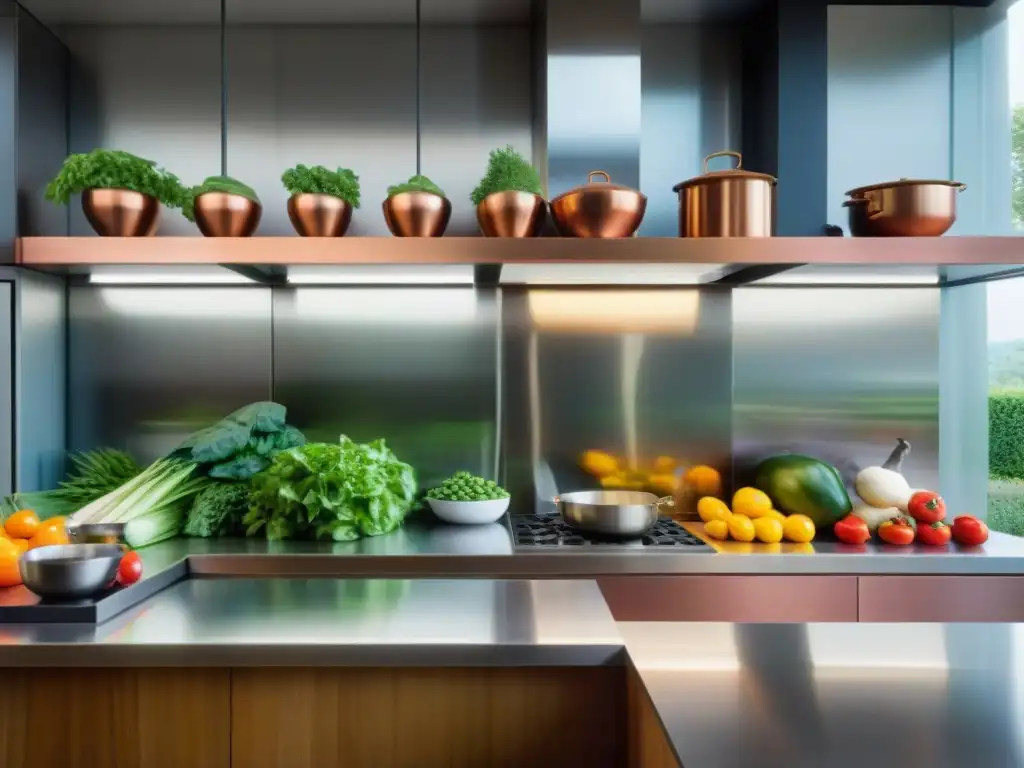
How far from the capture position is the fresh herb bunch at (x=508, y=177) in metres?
2.21

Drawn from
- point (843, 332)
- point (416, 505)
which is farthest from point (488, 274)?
point (843, 332)

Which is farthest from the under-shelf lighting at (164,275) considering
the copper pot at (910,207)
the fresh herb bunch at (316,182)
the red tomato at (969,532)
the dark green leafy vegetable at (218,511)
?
the red tomato at (969,532)

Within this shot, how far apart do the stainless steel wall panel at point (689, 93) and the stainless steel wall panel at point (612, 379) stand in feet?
1.26

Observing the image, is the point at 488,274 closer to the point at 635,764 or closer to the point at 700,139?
the point at 700,139

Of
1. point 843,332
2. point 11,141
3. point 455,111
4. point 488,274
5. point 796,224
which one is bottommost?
point 843,332

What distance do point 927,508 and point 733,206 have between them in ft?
3.67

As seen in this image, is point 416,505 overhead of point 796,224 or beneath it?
beneath

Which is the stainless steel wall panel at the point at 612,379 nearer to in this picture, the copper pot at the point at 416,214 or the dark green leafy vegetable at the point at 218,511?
the copper pot at the point at 416,214

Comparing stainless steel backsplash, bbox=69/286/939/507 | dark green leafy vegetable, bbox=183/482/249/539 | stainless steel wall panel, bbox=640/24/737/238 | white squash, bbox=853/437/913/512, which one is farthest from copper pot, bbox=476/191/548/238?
white squash, bbox=853/437/913/512

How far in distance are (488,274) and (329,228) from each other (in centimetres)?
56

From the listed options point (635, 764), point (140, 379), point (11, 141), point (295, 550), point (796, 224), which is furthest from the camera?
point (140, 379)

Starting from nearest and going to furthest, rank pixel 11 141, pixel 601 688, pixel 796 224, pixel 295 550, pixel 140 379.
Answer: pixel 601 688, pixel 295 550, pixel 11 141, pixel 796 224, pixel 140 379

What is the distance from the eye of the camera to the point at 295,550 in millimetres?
2076

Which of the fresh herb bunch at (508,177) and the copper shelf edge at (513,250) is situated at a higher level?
the fresh herb bunch at (508,177)
